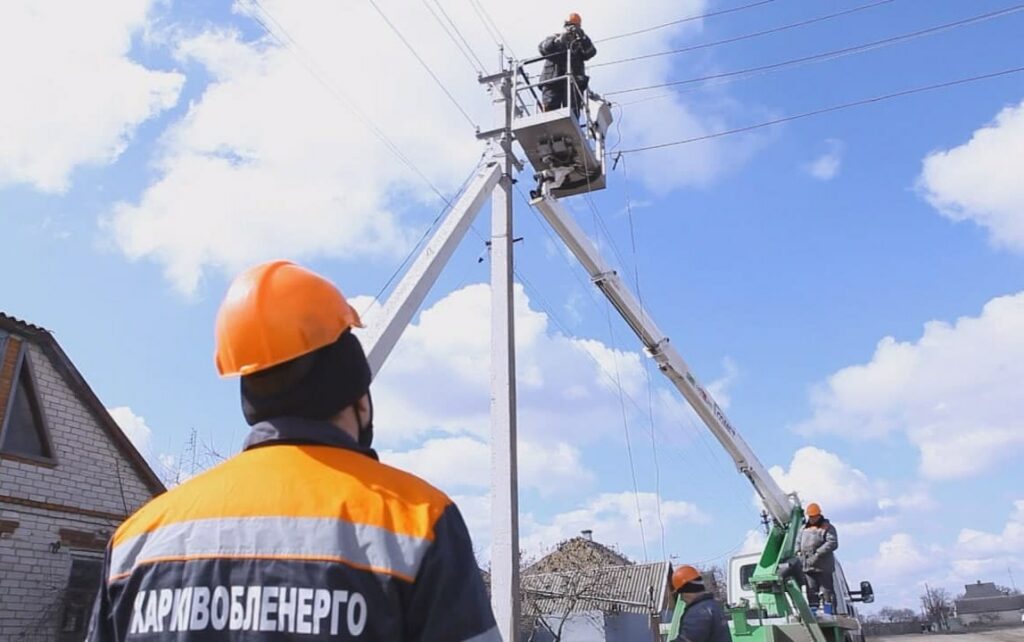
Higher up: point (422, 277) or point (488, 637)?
point (422, 277)

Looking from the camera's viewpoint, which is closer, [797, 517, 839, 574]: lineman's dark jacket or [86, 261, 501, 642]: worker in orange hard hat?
[86, 261, 501, 642]: worker in orange hard hat

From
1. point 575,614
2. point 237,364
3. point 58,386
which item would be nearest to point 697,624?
point 237,364

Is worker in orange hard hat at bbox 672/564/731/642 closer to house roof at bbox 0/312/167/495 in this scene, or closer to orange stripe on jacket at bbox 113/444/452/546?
orange stripe on jacket at bbox 113/444/452/546

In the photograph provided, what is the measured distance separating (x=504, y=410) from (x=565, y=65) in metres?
4.64

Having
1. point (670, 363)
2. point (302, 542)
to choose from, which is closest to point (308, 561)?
point (302, 542)

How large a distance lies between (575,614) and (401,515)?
19507 mm

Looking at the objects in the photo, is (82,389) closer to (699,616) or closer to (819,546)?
(699,616)

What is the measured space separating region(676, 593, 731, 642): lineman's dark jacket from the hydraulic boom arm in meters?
5.27

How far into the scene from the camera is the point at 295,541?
1407 mm

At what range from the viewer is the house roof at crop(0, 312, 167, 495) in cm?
934

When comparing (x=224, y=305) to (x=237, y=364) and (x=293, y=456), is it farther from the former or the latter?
(x=293, y=456)

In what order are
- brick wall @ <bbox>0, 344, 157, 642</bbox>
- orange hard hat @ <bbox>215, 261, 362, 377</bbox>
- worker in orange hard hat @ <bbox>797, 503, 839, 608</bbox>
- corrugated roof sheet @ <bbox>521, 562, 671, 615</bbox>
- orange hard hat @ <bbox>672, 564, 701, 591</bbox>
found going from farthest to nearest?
1. corrugated roof sheet @ <bbox>521, 562, 671, 615</bbox>
2. worker in orange hard hat @ <bbox>797, 503, 839, 608</bbox>
3. brick wall @ <bbox>0, 344, 157, 642</bbox>
4. orange hard hat @ <bbox>672, 564, 701, 591</bbox>
5. orange hard hat @ <bbox>215, 261, 362, 377</bbox>

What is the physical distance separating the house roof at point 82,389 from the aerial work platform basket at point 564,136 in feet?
20.0

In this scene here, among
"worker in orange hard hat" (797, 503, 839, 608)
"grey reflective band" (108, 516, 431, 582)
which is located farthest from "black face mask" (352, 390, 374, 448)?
"worker in orange hard hat" (797, 503, 839, 608)
